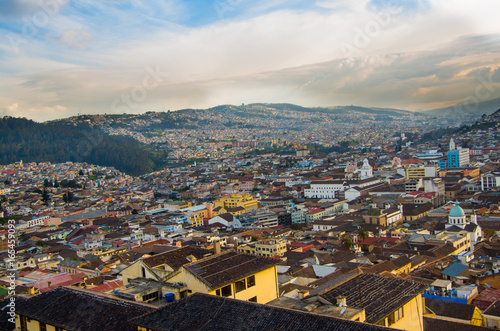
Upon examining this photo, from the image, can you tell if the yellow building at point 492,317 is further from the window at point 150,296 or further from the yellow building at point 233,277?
the window at point 150,296

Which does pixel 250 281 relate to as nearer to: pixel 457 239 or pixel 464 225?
pixel 457 239

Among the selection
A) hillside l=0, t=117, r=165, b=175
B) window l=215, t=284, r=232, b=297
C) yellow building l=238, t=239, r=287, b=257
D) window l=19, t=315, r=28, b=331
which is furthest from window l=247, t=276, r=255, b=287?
hillside l=0, t=117, r=165, b=175

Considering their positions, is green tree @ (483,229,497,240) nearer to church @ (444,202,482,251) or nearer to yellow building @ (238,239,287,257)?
church @ (444,202,482,251)

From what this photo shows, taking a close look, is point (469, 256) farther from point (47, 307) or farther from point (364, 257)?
point (47, 307)

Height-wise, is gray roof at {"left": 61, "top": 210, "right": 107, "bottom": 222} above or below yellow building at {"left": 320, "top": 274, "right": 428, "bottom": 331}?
below

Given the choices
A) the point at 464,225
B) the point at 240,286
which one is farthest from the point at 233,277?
the point at 464,225

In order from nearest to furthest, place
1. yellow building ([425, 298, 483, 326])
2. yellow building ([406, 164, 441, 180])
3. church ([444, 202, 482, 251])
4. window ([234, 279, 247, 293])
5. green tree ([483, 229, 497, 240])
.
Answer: window ([234, 279, 247, 293])
yellow building ([425, 298, 483, 326])
church ([444, 202, 482, 251])
green tree ([483, 229, 497, 240])
yellow building ([406, 164, 441, 180])

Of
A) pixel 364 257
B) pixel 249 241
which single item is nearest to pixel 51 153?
pixel 249 241
